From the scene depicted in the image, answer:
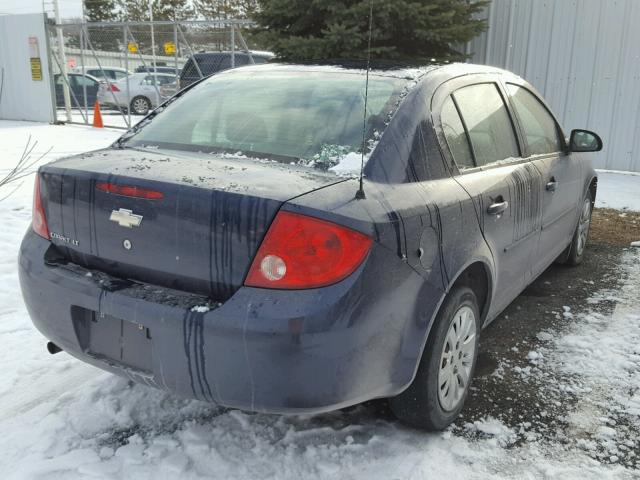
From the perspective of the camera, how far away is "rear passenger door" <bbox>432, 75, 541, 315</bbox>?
8.90 feet

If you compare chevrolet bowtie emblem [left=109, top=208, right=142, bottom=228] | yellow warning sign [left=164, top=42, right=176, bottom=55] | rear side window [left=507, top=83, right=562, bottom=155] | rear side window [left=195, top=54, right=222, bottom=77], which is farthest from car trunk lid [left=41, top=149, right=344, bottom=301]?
yellow warning sign [left=164, top=42, right=176, bottom=55]

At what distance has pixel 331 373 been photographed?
6.43ft

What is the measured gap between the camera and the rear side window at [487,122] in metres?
2.89

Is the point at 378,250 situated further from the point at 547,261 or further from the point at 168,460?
the point at 547,261

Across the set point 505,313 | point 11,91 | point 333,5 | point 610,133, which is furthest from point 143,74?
point 505,313

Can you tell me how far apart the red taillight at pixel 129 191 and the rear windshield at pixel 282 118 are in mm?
497

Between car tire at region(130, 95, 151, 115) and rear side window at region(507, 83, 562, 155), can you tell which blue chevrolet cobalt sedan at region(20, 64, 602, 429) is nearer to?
rear side window at region(507, 83, 562, 155)

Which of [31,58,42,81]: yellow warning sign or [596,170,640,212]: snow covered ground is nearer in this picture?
[596,170,640,212]: snow covered ground

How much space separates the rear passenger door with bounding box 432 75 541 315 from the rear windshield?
372 mm

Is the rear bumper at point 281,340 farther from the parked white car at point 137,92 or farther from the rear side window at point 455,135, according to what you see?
the parked white car at point 137,92

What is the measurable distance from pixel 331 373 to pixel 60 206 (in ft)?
4.29

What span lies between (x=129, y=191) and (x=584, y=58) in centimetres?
889

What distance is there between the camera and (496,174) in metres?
2.92

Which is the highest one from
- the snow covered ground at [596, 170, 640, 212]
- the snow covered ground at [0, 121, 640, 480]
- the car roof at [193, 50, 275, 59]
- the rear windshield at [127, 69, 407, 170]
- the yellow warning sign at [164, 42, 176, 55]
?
the yellow warning sign at [164, 42, 176, 55]
